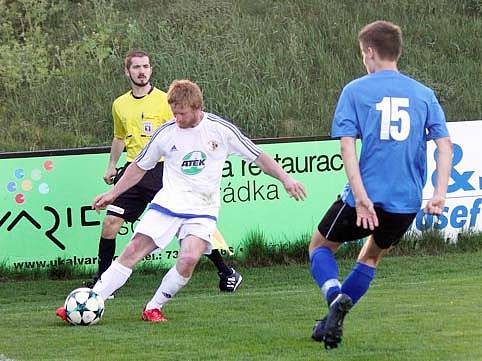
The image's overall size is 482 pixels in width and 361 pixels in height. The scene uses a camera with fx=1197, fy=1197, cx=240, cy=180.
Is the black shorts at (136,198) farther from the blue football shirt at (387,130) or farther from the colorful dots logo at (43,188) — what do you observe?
the blue football shirt at (387,130)

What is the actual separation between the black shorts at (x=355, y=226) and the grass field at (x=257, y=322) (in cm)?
66

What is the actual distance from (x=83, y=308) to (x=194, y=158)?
129 centimetres

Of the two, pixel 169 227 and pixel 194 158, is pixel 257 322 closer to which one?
pixel 169 227

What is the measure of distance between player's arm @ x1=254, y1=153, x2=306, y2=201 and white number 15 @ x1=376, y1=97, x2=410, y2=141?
3.77 ft

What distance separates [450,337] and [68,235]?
15.9ft

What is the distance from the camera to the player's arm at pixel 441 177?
22.2 feet

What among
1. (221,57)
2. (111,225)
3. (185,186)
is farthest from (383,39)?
(221,57)

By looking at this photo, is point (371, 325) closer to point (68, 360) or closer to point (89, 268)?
point (68, 360)

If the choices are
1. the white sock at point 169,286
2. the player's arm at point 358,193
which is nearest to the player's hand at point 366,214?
the player's arm at point 358,193

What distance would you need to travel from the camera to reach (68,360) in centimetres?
698

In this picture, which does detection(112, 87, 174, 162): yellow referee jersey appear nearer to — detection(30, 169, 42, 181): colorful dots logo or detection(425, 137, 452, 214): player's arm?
detection(30, 169, 42, 181): colorful dots logo

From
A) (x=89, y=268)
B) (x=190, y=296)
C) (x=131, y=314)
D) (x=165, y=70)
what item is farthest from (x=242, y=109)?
(x=131, y=314)

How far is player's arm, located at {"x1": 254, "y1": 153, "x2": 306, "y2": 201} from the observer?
7.86 metres

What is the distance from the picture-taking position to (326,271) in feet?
23.4
